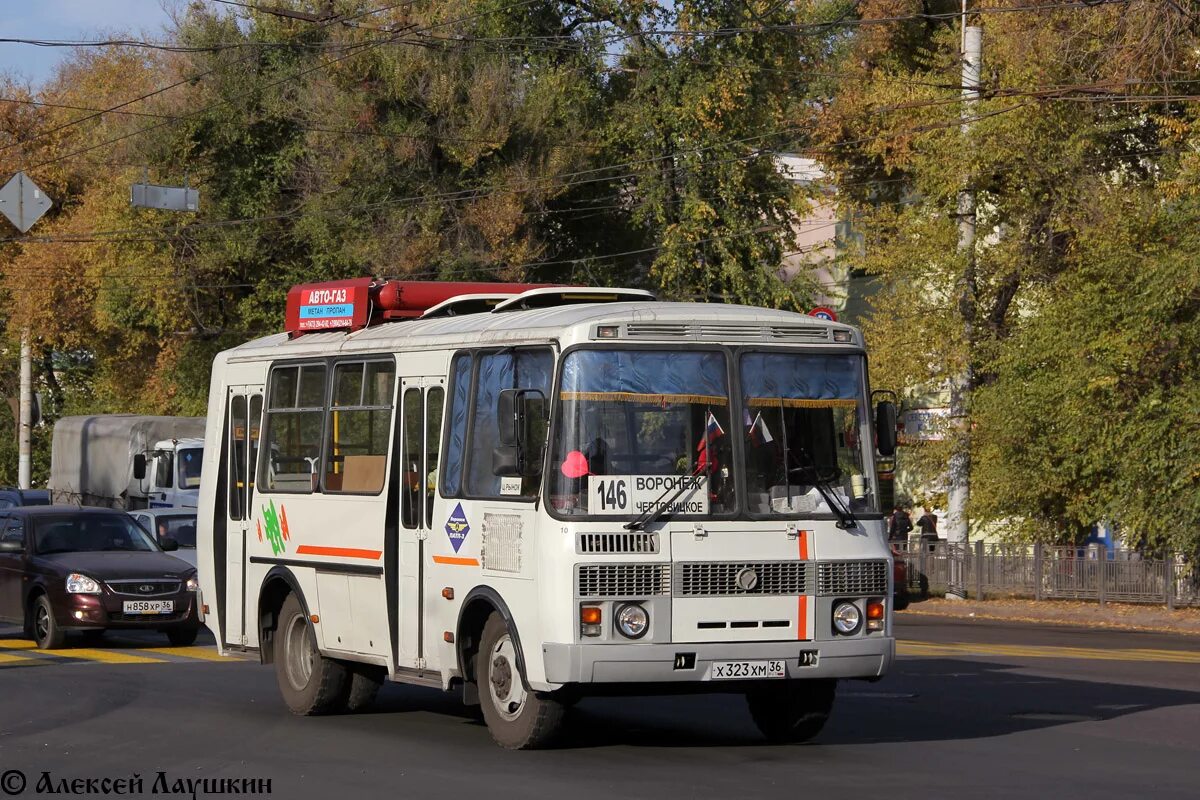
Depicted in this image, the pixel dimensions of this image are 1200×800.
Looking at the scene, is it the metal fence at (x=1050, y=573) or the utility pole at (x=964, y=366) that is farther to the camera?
the utility pole at (x=964, y=366)

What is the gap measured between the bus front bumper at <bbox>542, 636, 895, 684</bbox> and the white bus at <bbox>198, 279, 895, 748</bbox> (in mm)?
13

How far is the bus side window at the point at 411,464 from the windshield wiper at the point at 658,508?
→ 7.06 ft

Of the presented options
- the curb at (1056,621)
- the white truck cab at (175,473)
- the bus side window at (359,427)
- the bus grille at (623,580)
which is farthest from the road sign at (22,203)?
the bus grille at (623,580)

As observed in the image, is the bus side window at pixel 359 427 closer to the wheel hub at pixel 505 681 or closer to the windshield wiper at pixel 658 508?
the wheel hub at pixel 505 681

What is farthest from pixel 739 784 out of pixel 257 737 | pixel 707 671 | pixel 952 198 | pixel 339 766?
pixel 952 198

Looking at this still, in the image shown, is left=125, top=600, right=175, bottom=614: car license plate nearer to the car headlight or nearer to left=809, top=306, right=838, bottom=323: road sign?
the car headlight

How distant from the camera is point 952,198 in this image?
117 ft

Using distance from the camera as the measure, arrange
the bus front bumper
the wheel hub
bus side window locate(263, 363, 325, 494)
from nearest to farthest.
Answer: the bus front bumper → the wheel hub → bus side window locate(263, 363, 325, 494)

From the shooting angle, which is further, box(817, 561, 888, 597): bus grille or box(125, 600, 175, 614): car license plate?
box(125, 600, 175, 614): car license plate

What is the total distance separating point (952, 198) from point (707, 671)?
84.8 feet

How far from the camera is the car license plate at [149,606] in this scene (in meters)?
20.8

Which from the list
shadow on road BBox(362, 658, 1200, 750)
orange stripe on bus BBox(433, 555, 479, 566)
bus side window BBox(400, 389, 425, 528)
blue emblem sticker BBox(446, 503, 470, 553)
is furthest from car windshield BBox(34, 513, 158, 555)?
blue emblem sticker BBox(446, 503, 470, 553)

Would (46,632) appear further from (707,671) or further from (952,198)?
(952,198)

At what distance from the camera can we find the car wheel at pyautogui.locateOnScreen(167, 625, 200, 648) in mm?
21734
